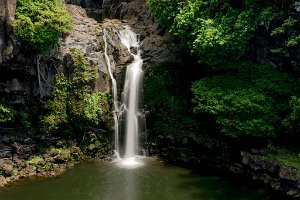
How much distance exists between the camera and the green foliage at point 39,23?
655 inches

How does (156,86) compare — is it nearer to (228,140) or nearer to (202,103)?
(202,103)

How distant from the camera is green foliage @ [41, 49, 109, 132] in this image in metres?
18.8

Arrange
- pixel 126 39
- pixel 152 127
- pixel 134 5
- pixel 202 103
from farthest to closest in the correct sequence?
pixel 134 5 → pixel 126 39 → pixel 152 127 → pixel 202 103

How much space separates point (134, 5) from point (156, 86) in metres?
10.2

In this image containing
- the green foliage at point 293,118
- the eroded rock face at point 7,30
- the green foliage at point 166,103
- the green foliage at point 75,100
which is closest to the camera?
the green foliage at point 293,118

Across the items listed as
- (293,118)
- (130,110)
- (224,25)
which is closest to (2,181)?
(130,110)

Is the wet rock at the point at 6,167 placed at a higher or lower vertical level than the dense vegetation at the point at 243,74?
lower

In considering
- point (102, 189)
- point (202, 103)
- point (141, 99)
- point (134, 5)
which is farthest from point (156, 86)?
point (134, 5)

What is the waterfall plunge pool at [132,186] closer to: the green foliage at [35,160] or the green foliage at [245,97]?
the green foliage at [35,160]

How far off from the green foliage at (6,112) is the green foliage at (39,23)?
301 centimetres

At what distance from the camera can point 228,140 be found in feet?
58.7

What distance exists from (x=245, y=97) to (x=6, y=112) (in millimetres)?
11006

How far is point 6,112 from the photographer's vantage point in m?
17.3

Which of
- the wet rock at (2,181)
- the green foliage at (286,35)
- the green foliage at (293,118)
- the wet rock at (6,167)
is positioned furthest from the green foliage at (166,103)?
the wet rock at (2,181)
